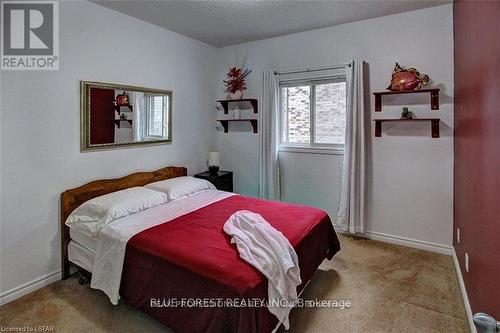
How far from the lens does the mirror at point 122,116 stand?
2.84 meters

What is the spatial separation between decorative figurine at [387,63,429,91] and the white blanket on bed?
7.15 ft

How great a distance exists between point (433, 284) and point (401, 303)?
493 millimetres

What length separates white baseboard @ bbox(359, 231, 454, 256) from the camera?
312 centimetres

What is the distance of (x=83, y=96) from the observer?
277 cm

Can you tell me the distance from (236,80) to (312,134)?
1357 mm

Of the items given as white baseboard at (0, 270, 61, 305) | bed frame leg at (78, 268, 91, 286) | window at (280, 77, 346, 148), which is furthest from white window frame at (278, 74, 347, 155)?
white baseboard at (0, 270, 61, 305)

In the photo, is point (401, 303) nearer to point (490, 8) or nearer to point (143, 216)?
point (490, 8)

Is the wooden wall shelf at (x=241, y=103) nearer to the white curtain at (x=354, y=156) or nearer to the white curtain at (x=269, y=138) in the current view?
the white curtain at (x=269, y=138)

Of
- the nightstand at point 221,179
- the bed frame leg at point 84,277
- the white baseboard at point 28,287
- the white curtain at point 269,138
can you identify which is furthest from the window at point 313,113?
the white baseboard at point 28,287

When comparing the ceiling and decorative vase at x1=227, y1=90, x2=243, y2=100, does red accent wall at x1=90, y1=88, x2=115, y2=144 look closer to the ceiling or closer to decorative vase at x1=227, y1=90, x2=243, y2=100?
the ceiling

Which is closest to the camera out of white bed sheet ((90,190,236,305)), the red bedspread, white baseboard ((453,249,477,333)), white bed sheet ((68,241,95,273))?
the red bedspread

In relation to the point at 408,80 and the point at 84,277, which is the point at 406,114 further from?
the point at 84,277

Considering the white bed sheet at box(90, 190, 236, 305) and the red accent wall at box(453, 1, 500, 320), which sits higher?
the red accent wall at box(453, 1, 500, 320)

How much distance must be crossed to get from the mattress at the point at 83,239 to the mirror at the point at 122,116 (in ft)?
2.60
